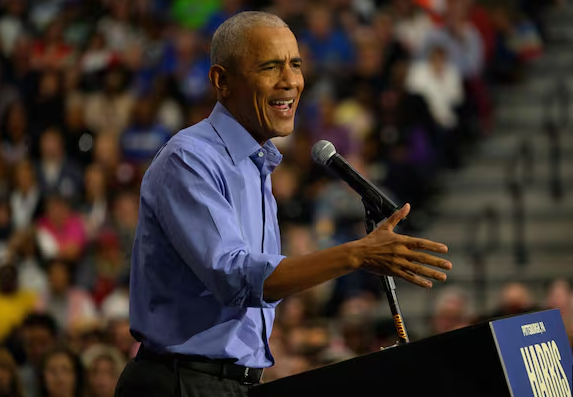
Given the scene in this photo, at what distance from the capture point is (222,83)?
298 cm

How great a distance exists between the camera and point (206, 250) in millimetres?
2570

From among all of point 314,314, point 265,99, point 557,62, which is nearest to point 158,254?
point 265,99

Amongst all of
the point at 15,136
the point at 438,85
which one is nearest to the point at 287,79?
the point at 438,85

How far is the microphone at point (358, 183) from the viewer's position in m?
2.57

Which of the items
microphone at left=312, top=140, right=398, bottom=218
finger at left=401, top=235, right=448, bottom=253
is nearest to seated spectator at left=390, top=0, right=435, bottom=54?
microphone at left=312, top=140, right=398, bottom=218

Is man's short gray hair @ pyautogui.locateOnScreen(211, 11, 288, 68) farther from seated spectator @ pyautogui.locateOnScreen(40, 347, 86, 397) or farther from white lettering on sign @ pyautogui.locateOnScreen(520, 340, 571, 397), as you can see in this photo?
seated spectator @ pyautogui.locateOnScreen(40, 347, 86, 397)

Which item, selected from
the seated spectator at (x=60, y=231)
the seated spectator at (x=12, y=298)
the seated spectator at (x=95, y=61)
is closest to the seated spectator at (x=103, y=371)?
the seated spectator at (x=12, y=298)

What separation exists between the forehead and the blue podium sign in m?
0.94

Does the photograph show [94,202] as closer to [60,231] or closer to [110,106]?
[60,231]

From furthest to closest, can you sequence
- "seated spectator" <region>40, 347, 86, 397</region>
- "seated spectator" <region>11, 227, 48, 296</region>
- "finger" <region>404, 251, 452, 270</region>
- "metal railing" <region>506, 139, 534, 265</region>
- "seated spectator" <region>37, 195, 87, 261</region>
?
1. "metal railing" <region>506, 139, 534, 265</region>
2. "seated spectator" <region>37, 195, 87, 261</region>
3. "seated spectator" <region>11, 227, 48, 296</region>
4. "seated spectator" <region>40, 347, 86, 397</region>
5. "finger" <region>404, 251, 452, 270</region>

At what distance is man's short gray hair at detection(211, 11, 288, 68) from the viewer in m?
2.89

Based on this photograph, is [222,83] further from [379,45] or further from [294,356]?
[379,45]

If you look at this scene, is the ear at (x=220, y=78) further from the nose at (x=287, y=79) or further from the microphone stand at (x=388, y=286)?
the microphone stand at (x=388, y=286)

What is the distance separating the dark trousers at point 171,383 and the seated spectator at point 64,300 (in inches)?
219
